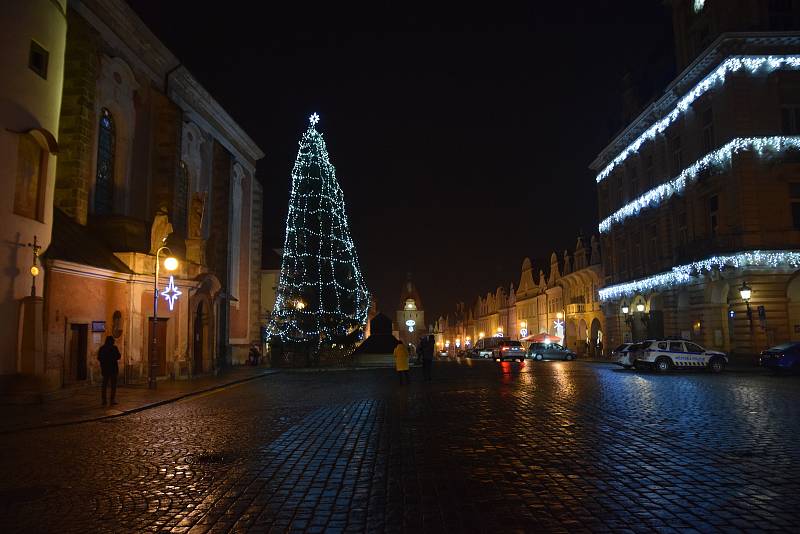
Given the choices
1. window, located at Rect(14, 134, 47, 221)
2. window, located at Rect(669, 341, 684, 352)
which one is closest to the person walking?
window, located at Rect(669, 341, 684, 352)

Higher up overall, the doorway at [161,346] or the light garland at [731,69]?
the light garland at [731,69]

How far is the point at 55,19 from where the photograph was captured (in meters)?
20.3

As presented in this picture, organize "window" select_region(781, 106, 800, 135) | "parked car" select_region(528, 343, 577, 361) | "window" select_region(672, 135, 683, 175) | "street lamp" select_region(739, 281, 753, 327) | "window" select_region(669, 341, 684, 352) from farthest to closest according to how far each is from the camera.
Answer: "parked car" select_region(528, 343, 577, 361), "window" select_region(672, 135, 683, 175), "window" select_region(781, 106, 800, 135), "window" select_region(669, 341, 684, 352), "street lamp" select_region(739, 281, 753, 327)

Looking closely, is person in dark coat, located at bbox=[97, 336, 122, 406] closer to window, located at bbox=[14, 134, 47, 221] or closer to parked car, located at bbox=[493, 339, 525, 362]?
window, located at bbox=[14, 134, 47, 221]

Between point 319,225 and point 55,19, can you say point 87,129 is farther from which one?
point 319,225

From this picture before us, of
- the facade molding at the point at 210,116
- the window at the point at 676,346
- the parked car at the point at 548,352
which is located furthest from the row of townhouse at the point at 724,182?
the facade molding at the point at 210,116

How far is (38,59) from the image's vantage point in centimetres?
1942

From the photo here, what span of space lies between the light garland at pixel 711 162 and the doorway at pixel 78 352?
31285mm

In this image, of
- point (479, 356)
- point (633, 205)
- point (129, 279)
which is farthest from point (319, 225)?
point (479, 356)

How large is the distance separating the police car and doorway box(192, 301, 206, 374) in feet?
71.1

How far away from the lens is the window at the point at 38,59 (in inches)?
750

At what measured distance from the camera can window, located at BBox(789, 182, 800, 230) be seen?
33.3 meters

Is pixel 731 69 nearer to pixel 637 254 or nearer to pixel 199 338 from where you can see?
pixel 637 254

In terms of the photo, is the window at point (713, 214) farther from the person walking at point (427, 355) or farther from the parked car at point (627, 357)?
the person walking at point (427, 355)
